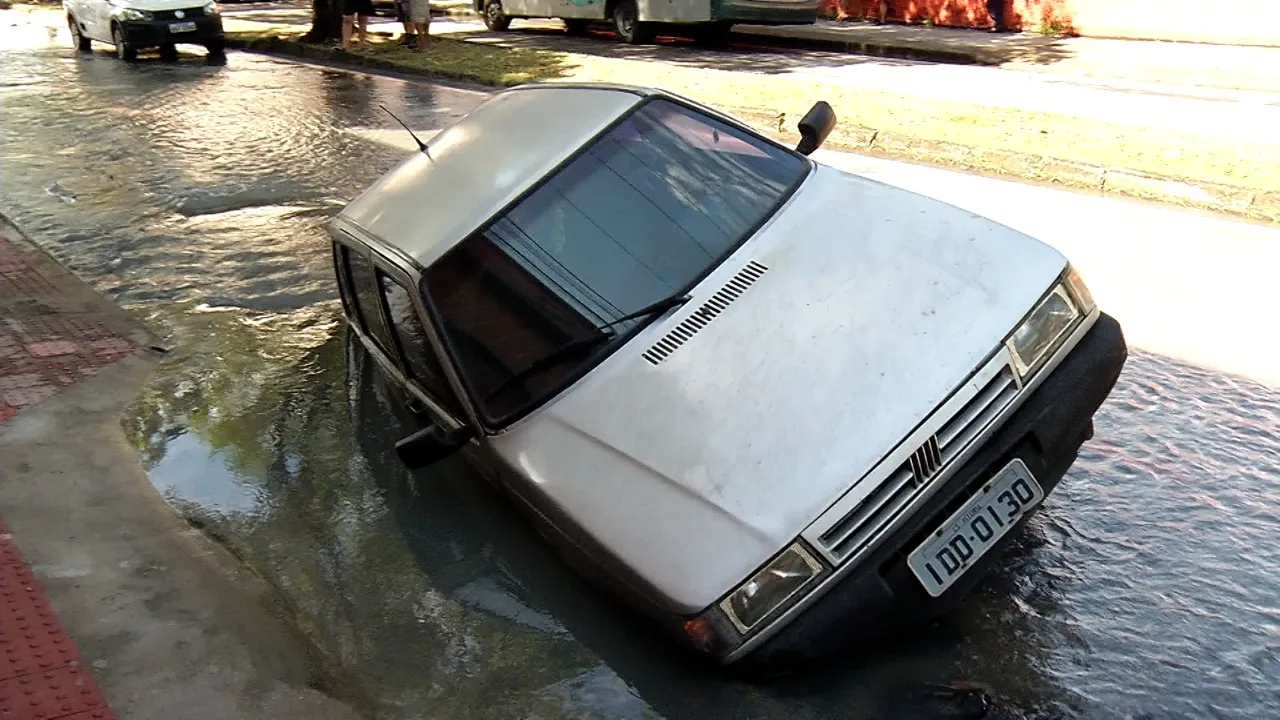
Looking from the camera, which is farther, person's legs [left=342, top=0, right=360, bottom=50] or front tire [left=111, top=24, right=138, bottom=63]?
front tire [left=111, top=24, right=138, bottom=63]

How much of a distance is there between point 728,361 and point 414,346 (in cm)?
130

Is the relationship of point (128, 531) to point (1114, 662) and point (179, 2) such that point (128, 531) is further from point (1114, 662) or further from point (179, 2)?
point (179, 2)

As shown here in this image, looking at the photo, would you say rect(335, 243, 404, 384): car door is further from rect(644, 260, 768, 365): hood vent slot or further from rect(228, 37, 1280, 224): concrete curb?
rect(228, 37, 1280, 224): concrete curb

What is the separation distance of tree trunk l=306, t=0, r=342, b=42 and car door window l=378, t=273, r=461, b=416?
1780 cm

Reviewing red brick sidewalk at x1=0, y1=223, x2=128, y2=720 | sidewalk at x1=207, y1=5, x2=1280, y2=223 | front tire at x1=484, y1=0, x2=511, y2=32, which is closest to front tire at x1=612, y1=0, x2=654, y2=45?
sidewalk at x1=207, y1=5, x2=1280, y2=223

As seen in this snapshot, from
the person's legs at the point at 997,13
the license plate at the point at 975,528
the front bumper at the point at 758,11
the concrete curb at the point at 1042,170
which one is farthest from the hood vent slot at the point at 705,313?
the person's legs at the point at 997,13

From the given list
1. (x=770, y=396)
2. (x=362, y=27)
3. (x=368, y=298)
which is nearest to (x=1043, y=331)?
(x=770, y=396)

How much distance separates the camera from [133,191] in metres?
10.6

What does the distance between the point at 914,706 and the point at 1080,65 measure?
14237 mm

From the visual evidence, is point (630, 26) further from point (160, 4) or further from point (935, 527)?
point (935, 527)

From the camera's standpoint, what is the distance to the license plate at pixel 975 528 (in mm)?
3328

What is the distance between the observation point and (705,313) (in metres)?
3.91

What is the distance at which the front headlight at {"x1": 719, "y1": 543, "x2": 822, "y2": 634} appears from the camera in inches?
125

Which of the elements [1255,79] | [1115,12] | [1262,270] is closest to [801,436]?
[1262,270]
